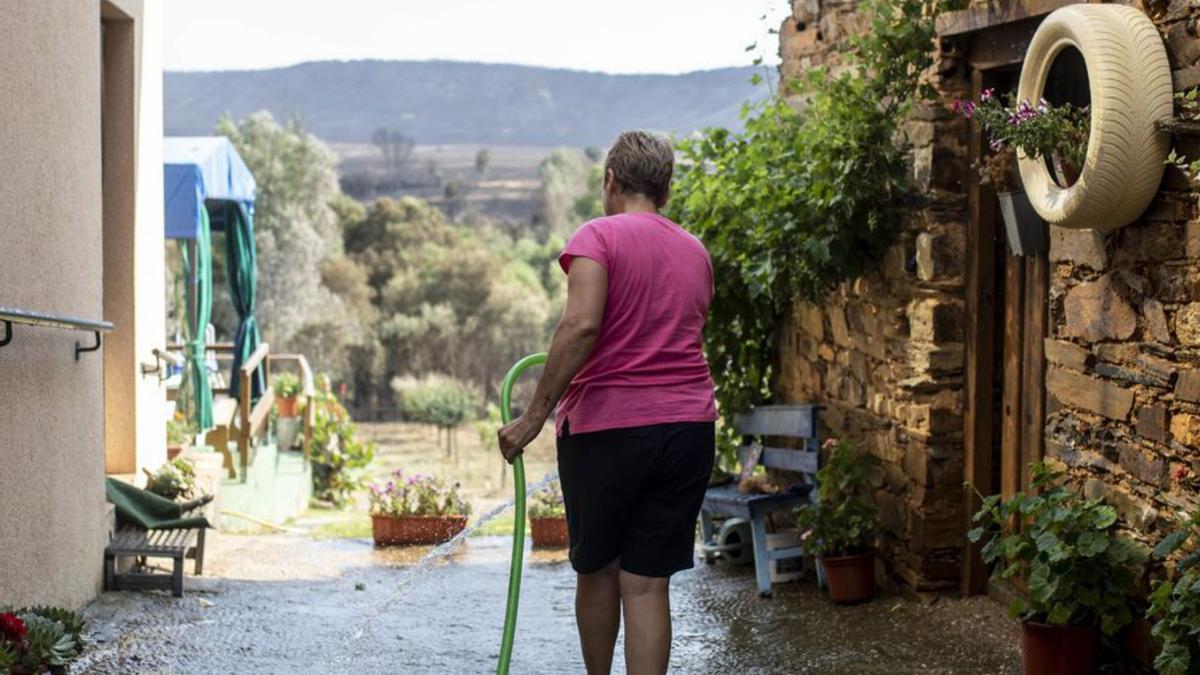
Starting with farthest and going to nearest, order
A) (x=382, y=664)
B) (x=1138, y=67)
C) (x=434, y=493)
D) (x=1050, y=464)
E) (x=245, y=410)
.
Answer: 1. (x=245, y=410)
2. (x=434, y=493)
3. (x=382, y=664)
4. (x=1050, y=464)
5. (x=1138, y=67)

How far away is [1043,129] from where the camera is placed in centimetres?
455

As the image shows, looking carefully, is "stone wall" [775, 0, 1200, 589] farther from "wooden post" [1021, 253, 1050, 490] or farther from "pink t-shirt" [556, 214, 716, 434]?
"pink t-shirt" [556, 214, 716, 434]

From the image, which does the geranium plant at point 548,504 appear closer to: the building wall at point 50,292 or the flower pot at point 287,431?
the building wall at point 50,292

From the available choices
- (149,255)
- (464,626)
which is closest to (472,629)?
(464,626)

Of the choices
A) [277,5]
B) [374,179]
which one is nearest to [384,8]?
[277,5]

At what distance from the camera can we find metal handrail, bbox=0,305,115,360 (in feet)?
15.3

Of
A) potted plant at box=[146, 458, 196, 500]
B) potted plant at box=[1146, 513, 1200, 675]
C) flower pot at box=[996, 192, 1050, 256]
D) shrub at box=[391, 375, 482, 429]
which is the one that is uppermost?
flower pot at box=[996, 192, 1050, 256]

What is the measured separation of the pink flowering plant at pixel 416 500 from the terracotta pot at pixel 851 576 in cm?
317

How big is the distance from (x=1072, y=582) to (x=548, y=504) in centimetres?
469

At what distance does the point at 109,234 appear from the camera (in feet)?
25.7

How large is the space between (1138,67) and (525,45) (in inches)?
2914

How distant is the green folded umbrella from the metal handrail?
3.38 ft

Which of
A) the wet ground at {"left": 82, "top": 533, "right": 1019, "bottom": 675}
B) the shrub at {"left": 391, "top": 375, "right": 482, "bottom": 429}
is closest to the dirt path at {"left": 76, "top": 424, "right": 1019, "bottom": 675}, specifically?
the wet ground at {"left": 82, "top": 533, "right": 1019, "bottom": 675}

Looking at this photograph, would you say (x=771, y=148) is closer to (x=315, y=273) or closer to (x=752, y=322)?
(x=752, y=322)
